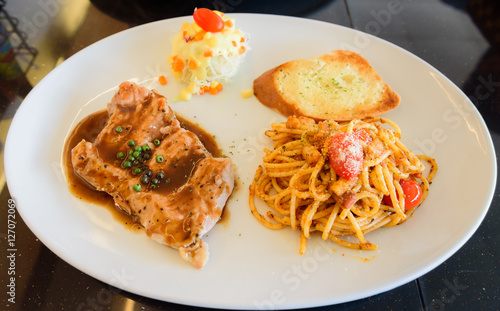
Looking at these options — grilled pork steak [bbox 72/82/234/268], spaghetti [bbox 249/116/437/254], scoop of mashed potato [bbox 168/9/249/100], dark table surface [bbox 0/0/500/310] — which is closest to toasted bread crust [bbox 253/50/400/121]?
scoop of mashed potato [bbox 168/9/249/100]

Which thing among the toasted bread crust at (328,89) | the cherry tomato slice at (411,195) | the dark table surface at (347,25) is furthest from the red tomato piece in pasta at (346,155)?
the dark table surface at (347,25)

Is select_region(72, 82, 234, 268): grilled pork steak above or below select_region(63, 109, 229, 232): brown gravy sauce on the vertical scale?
above

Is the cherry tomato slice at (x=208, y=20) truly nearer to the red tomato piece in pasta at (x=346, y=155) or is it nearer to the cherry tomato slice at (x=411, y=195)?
the red tomato piece in pasta at (x=346, y=155)

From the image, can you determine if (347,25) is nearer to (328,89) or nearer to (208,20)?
(328,89)

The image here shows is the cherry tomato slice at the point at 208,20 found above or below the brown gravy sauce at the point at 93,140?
above

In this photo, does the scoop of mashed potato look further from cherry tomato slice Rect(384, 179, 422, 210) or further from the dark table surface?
cherry tomato slice Rect(384, 179, 422, 210)

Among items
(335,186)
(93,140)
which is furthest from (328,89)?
(93,140)

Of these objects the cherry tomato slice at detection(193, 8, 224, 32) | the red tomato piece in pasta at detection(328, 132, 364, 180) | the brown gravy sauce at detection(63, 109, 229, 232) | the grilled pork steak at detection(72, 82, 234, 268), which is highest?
the cherry tomato slice at detection(193, 8, 224, 32)
